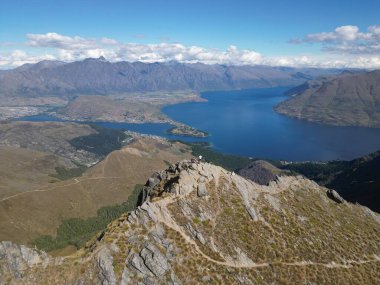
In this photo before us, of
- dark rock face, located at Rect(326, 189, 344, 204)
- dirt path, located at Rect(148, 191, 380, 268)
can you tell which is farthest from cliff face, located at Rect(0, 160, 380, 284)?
dark rock face, located at Rect(326, 189, 344, 204)

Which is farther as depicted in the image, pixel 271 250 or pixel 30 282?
pixel 271 250

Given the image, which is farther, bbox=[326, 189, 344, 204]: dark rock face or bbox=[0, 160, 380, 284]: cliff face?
bbox=[326, 189, 344, 204]: dark rock face

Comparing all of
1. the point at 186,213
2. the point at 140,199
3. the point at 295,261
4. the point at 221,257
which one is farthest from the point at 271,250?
the point at 140,199

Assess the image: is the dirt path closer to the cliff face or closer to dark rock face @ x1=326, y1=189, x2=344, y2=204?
the cliff face

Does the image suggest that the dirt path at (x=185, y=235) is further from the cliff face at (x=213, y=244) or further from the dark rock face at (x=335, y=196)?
the dark rock face at (x=335, y=196)

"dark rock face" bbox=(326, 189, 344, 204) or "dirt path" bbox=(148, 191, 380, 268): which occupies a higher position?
"dirt path" bbox=(148, 191, 380, 268)

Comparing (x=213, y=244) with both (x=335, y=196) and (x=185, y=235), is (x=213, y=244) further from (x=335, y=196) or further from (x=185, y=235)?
(x=335, y=196)

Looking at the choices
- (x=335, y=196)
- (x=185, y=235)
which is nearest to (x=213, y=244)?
(x=185, y=235)

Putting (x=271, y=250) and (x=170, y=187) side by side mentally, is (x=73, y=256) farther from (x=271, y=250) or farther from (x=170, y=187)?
(x=271, y=250)

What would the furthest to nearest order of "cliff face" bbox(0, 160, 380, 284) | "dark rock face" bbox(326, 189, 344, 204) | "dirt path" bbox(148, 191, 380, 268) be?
"dark rock face" bbox(326, 189, 344, 204), "dirt path" bbox(148, 191, 380, 268), "cliff face" bbox(0, 160, 380, 284)
